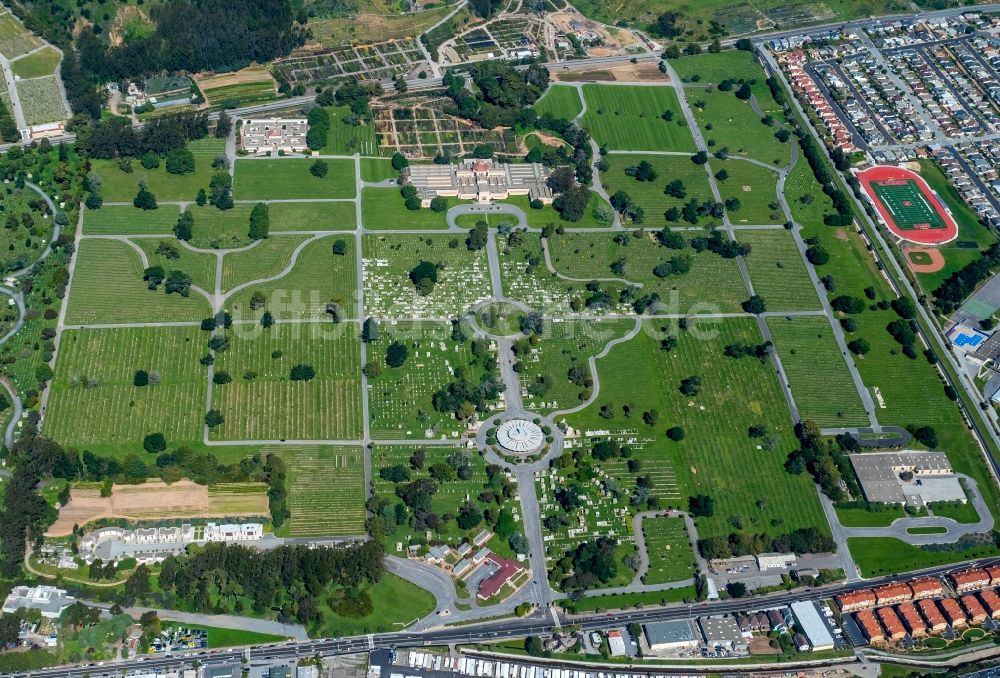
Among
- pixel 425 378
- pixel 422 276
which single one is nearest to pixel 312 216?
pixel 422 276

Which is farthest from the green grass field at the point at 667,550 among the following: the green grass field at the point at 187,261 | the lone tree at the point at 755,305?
the green grass field at the point at 187,261

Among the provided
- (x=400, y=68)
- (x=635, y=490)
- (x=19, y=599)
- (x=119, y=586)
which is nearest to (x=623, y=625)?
(x=635, y=490)

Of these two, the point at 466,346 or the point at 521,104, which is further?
the point at 521,104

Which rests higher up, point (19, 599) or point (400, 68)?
point (400, 68)

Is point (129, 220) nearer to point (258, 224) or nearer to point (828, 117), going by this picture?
point (258, 224)

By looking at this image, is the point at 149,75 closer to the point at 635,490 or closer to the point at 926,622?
the point at 635,490

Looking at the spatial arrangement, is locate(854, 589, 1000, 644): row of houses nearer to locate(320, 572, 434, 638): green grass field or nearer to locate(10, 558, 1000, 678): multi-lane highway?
locate(10, 558, 1000, 678): multi-lane highway

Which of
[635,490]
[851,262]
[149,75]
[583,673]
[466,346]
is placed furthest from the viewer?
[149,75]

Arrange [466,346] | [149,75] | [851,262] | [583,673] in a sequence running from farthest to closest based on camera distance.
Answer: [149,75] < [851,262] < [466,346] < [583,673]
